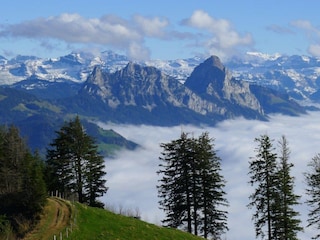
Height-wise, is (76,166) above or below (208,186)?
above

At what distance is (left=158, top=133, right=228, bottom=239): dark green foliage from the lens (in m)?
68.5

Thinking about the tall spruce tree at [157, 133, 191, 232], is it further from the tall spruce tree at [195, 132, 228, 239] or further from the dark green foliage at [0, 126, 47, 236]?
the dark green foliage at [0, 126, 47, 236]

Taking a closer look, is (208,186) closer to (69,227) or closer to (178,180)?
(178,180)

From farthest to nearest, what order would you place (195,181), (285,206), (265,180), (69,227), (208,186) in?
(195,181) → (208,186) → (265,180) → (285,206) → (69,227)

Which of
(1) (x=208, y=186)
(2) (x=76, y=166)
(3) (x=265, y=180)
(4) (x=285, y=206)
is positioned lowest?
(4) (x=285, y=206)

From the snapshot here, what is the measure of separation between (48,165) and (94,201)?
8722 mm

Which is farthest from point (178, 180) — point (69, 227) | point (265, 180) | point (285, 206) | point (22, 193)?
point (22, 193)

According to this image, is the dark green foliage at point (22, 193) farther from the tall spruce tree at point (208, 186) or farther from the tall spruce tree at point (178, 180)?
the tall spruce tree at point (208, 186)

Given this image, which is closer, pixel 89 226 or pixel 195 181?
pixel 89 226

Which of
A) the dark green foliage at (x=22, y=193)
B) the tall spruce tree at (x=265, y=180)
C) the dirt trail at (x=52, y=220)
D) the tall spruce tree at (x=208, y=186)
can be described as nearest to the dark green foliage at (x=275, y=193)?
the tall spruce tree at (x=265, y=180)

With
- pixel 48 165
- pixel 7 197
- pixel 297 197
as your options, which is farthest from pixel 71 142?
pixel 297 197

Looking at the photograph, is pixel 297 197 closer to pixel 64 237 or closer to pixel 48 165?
pixel 64 237

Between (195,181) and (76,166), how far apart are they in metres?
18.5

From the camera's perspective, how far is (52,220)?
56.9m
